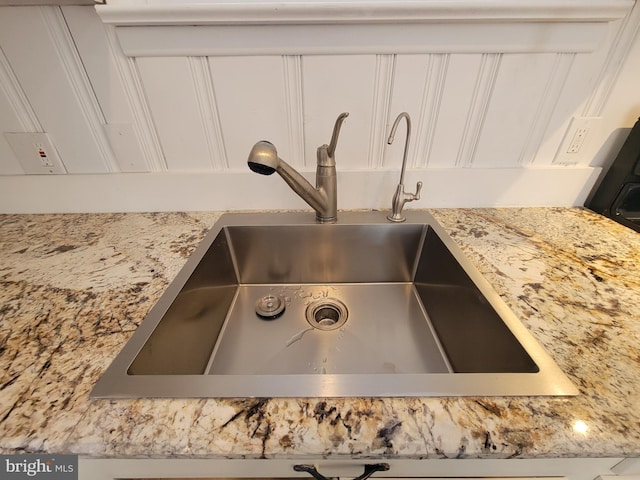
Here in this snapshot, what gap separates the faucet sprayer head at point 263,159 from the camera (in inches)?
21.3

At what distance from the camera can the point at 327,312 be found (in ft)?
2.66

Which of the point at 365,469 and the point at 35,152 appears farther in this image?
the point at 35,152

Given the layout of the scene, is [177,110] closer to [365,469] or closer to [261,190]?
[261,190]

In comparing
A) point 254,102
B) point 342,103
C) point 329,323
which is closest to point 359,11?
point 342,103

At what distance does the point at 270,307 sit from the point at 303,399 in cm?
41

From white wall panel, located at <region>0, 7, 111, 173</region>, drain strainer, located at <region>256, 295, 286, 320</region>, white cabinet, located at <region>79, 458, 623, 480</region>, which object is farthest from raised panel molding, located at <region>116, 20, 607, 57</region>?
white cabinet, located at <region>79, 458, 623, 480</region>

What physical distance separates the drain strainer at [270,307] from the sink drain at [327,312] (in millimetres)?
81

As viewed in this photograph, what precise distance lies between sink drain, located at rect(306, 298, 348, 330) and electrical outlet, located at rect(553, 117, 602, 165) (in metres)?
0.81

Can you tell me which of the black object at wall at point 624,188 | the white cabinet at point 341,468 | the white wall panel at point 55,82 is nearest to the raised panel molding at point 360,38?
the white wall panel at point 55,82

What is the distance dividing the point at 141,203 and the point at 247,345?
0.59 metres

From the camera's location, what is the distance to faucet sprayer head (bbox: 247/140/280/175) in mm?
542

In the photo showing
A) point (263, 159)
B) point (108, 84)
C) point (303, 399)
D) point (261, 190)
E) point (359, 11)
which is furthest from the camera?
point (261, 190)

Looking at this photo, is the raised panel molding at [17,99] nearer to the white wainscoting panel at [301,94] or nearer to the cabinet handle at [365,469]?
the white wainscoting panel at [301,94]

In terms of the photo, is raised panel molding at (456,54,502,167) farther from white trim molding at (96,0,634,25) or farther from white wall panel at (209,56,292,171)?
white wall panel at (209,56,292,171)
